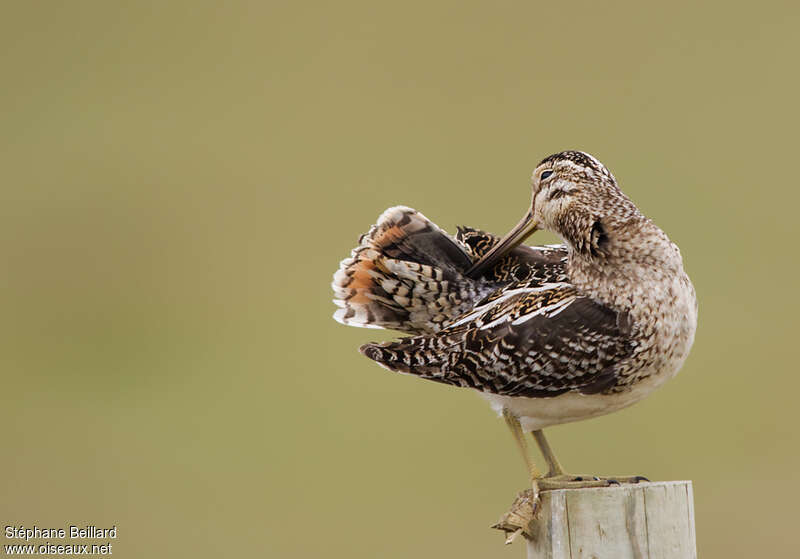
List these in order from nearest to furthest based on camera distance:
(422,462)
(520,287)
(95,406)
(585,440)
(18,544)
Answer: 1. (520,287)
2. (18,544)
3. (585,440)
4. (422,462)
5. (95,406)

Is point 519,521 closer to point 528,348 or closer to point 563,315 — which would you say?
point 528,348

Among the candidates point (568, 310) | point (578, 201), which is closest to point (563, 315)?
point (568, 310)

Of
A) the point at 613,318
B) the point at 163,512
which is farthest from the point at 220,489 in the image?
the point at 613,318

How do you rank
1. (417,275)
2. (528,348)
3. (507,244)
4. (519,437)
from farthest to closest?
(417,275)
(507,244)
(519,437)
(528,348)

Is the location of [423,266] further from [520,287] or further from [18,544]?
[18,544]

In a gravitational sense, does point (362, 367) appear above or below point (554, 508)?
above

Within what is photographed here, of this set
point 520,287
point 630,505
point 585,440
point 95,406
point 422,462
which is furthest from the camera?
point 95,406

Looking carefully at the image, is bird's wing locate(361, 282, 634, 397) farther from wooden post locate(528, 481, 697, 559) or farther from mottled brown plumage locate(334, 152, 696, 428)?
wooden post locate(528, 481, 697, 559)

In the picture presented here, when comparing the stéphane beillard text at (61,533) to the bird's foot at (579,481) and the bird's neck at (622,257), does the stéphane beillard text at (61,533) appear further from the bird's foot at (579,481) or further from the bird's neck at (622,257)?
the bird's neck at (622,257)
